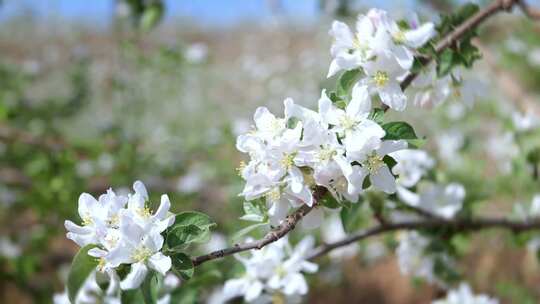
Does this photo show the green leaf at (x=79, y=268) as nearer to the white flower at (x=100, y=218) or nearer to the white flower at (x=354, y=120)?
the white flower at (x=100, y=218)

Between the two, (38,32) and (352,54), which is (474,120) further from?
(38,32)

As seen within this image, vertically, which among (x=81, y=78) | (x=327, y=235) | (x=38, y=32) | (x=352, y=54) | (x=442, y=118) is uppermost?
(x=38, y=32)

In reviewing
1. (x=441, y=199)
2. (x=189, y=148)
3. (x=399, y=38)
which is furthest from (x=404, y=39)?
(x=189, y=148)

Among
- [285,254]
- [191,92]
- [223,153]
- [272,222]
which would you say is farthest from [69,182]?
[191,92]

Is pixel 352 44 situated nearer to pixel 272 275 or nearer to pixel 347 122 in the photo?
pixel 347 122

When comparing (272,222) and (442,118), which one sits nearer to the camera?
(272,222)

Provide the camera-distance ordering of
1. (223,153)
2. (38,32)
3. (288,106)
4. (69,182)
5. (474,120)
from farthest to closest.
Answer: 1. (38,32)
2. (223,153)
3. (474,120)
4. (69,182)
5. (288,106)
